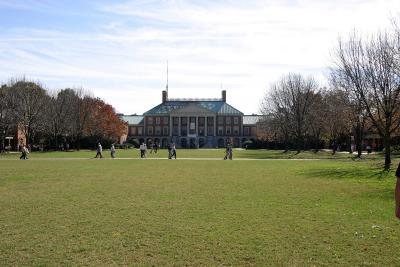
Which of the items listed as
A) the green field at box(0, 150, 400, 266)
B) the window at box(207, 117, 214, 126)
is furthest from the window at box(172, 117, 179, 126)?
the green field at box(0, 150, 400, 266)

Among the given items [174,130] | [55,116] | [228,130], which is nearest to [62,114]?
[55,116]

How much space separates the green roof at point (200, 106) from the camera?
139500 millimetres

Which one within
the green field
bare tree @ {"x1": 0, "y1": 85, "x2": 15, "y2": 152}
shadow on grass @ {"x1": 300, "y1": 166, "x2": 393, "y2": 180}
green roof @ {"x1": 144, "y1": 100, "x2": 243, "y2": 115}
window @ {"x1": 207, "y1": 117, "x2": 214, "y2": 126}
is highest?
green roof @ {"x1": 144, "y1": 100, "x2": 243, "y2": 115}

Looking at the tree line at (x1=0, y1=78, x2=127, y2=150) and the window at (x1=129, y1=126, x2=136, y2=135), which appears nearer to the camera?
the tree line at (x1=0, y1=78, x2=127, y2=150)

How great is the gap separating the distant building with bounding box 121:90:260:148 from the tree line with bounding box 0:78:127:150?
39.8 meters

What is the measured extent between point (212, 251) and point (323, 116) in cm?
5280

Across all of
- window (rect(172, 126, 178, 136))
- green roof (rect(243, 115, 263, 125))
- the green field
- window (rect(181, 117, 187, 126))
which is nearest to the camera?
the green field

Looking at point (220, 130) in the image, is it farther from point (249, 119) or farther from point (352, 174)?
point (352, 174)

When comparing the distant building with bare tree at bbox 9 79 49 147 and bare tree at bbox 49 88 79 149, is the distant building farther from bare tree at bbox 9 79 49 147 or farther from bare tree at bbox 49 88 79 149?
bare tree at bbox 9 79 49 147

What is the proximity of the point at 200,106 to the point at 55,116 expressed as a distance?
214ft

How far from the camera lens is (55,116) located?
7650 cm

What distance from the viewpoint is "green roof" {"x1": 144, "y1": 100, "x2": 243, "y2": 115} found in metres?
140

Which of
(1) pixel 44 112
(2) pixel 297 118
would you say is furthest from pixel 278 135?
(1) pixel 44 112

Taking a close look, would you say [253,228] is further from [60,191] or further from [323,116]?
[323,116]
